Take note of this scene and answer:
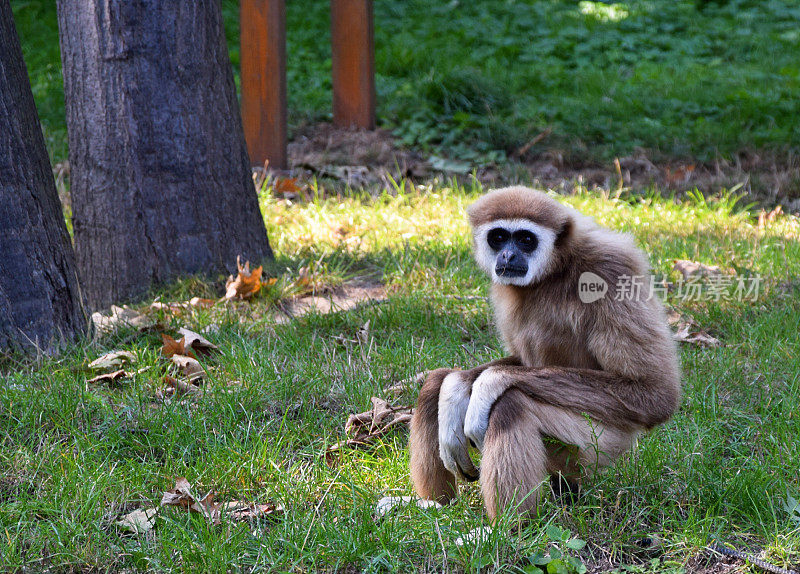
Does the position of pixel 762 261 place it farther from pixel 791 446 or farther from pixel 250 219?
pixel 250 219

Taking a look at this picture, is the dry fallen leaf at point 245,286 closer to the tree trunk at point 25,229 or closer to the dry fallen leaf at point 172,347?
the dry fallen leaf at point 172,347

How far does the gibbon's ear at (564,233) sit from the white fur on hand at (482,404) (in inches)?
24.9

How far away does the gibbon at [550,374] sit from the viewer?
10.00 ft

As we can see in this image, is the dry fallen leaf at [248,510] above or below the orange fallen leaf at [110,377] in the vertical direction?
below

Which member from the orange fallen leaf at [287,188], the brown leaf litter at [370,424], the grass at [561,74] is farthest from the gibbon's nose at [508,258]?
the grass at [561,74]

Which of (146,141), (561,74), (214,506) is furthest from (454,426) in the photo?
(561,74)

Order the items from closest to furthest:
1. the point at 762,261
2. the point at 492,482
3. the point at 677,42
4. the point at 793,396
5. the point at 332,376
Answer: the point at 492,482 < the point at 793,396 < the point at 332,376 < the point at 762,261 < the point at 677,42

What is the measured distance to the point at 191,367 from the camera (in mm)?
4379

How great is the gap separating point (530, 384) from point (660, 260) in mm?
3005

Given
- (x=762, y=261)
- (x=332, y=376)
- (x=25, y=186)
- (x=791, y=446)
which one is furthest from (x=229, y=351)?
(x=762, y=261)

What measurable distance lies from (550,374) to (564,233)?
0.62 metres

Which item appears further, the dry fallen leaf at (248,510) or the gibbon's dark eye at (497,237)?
the gibbon's dark eye at (497,237)

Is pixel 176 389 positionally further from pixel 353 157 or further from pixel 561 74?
pixel 561 74

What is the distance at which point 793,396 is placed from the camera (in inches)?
160
